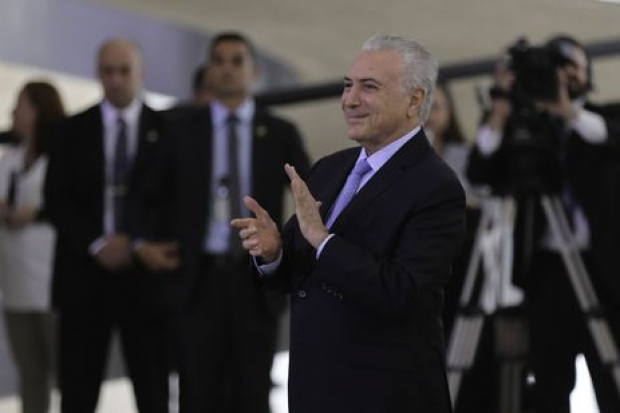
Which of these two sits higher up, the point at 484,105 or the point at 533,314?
the point at 484,105

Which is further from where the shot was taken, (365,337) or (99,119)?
(99,119)

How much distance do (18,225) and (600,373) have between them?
2.34m

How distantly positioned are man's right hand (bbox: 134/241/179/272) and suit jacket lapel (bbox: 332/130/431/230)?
1.80 meters

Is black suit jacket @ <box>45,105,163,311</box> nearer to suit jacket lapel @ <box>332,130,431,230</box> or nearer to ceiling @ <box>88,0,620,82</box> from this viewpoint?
suit jacket lapel @ <box>332,130,431,230</box>

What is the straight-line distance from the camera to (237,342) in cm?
435

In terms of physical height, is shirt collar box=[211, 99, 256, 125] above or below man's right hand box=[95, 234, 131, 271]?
above

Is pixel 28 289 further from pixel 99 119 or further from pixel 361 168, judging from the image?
pixel 361 168

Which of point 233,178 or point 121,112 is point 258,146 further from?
point 121,112

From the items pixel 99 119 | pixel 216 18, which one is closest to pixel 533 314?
pixel 99 119

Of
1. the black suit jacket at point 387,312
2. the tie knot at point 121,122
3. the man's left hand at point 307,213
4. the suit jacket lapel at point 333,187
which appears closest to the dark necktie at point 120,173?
the tie knot at point 121,122

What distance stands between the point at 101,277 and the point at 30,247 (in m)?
0.88

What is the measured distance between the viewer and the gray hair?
8.77 feet

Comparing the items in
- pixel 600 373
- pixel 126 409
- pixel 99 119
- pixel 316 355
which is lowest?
pixel 126 409

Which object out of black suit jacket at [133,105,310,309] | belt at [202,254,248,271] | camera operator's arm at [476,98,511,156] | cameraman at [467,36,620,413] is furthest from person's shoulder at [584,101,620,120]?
belt at [202,254,248,271]
